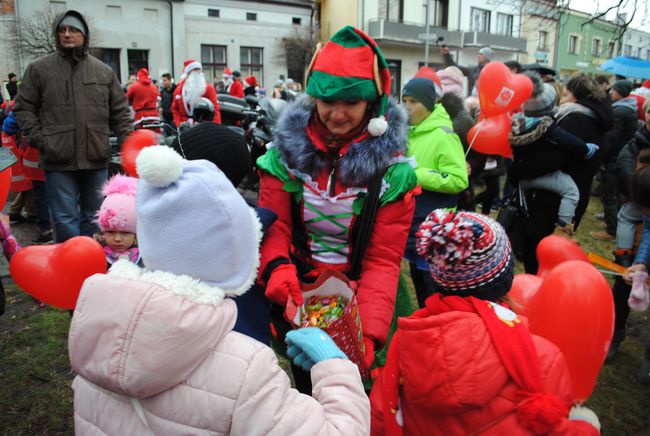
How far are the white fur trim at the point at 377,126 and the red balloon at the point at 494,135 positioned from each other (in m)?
2.48

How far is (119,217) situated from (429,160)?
1.99 metres

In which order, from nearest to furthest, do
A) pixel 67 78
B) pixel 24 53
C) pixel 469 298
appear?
1. pixel 469 298
2. pixel 67 78
3. pixel 24 53

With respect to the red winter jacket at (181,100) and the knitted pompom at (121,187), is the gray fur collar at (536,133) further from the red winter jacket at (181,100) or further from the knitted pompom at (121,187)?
the red winter jacket at (181,100)

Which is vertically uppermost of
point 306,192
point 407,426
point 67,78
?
point 67,78

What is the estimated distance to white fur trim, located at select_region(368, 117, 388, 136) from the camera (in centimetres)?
199

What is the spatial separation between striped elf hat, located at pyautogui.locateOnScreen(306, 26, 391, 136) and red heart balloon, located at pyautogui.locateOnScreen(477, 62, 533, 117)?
2.66 metres

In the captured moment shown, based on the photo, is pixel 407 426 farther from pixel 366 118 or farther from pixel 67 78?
pixel 67 78

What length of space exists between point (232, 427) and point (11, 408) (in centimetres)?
230

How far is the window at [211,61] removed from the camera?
2800 centimetres

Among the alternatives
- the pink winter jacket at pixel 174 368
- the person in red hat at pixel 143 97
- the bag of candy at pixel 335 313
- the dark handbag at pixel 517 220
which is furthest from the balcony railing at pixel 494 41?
the pink winter jacket at pixel 174 368

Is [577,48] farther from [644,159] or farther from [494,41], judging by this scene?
[644,159]

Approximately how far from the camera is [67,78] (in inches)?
156

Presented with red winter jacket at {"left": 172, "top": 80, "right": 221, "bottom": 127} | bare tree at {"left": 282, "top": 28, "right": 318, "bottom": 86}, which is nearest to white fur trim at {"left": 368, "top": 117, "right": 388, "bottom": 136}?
red winter jacket at {"left": 172, "top": 80, "right": 221, "bottom": 127}

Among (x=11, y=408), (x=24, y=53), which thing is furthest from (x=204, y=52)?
(x=11, y=408)
